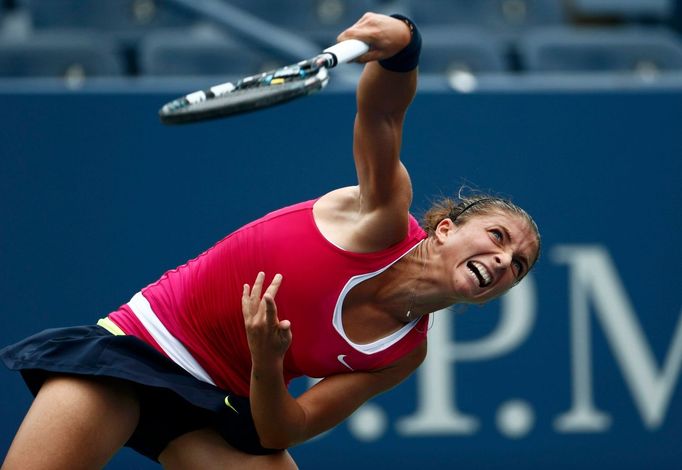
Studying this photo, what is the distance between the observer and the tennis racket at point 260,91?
8.34 ft

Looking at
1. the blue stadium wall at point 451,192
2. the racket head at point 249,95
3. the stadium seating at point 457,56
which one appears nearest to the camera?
the racket head at point 249,95

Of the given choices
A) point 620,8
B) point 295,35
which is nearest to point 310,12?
point 295,35

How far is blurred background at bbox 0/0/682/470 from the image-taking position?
4.80 m

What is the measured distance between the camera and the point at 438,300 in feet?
10.1

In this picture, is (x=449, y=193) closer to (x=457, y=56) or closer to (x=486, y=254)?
(x=457, y=56)

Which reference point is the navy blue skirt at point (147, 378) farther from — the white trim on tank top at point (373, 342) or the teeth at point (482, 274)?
the teeth at point (482, 274)

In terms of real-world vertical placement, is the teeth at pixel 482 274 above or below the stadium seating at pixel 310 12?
below

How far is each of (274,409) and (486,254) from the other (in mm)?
639

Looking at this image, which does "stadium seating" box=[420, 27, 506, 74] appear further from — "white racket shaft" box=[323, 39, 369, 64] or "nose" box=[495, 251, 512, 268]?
"white racket shaft" box=[323, 39, 369, 64]

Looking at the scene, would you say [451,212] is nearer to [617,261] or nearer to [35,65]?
[617,261]

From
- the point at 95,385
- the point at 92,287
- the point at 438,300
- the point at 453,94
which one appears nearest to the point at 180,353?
the point at 95,385

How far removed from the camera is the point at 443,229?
3.12 meters

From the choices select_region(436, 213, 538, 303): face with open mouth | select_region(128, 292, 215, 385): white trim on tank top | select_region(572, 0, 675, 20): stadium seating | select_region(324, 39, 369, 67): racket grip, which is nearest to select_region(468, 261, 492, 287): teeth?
select_region(436, 213, 538, 303): face with open mouth

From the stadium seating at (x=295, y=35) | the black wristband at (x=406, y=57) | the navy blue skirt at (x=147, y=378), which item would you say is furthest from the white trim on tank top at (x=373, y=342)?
the stadium seating at (x=295, y=35)
